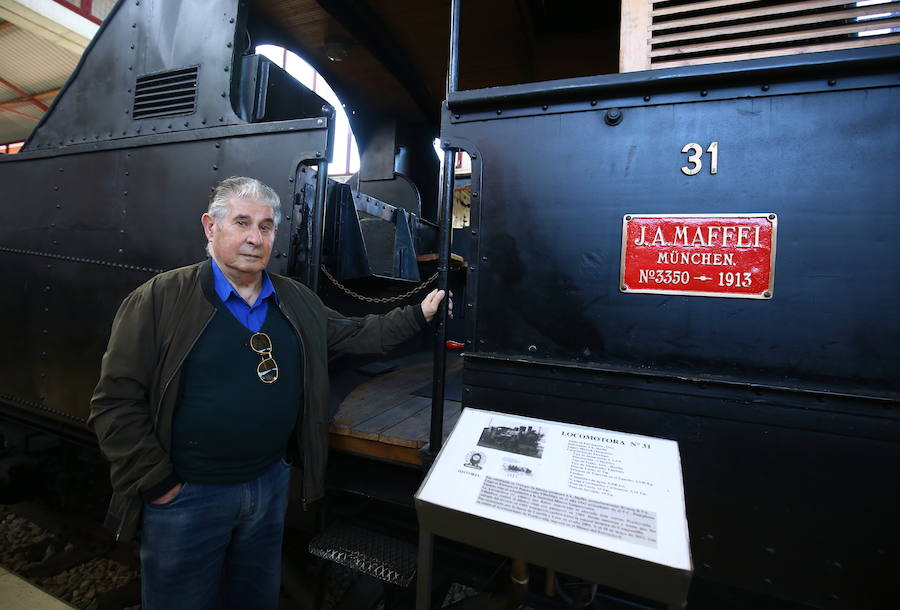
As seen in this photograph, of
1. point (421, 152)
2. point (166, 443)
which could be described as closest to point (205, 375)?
point (166, 443)

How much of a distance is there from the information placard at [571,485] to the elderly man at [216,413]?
0.75m

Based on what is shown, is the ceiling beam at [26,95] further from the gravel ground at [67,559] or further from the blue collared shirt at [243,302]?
the blue collared shirt at [243,302]

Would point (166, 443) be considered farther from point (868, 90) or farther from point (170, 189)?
point (868, 90)

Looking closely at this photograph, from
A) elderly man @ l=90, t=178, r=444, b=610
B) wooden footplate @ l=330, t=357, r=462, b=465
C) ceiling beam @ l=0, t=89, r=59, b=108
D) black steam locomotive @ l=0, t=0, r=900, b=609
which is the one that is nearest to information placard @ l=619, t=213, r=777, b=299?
black steam locomotive @ l=0, t=0, r=900, b=609

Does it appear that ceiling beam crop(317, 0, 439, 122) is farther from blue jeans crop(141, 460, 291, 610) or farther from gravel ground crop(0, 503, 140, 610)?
gravel ground crop(0, 503, 140, 610)

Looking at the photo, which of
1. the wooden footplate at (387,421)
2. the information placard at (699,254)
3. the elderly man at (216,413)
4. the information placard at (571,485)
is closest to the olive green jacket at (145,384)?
the elderly man at (216,413)

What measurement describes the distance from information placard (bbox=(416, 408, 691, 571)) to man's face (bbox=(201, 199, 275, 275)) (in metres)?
1.04

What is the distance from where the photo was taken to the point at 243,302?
5.53 ft

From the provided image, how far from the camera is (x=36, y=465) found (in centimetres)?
305

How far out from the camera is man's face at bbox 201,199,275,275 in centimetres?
163

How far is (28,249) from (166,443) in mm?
2769

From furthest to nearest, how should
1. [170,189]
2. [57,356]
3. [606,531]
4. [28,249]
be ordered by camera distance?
[28,249]
[57,356]
[170,189]
[606,531]

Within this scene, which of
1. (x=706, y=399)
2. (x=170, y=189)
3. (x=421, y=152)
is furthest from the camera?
(x=421, y=152)

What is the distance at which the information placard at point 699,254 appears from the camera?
1365 millimetres
